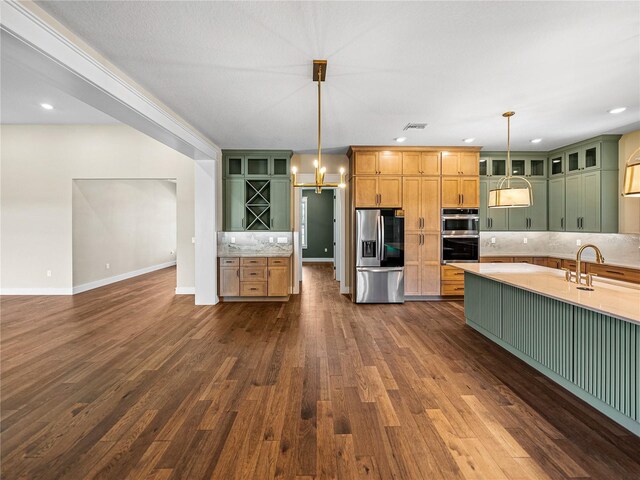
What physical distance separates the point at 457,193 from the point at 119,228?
7560 millimetres

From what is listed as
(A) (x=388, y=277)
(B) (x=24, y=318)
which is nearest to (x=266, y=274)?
(A) (x=388, y=277)

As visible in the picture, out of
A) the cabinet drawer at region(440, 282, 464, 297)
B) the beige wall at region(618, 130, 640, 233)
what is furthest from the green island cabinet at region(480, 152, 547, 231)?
the cabinet drawer at region(440, 282, 464, 297)

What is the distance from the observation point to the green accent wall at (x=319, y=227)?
11000 mm

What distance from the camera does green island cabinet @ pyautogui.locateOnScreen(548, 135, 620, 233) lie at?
4.80 m

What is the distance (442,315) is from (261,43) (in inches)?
169

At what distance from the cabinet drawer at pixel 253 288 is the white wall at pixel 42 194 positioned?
3488 mm

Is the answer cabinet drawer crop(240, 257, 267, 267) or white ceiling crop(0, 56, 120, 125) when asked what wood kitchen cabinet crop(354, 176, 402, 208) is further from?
white ceiling crop(0, 56, 120, 125)

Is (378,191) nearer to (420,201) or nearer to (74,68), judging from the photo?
(420,201)

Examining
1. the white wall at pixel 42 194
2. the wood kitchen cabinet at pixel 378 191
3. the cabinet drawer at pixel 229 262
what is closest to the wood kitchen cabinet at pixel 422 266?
the wood kitchen cabinet at pixel 378 191

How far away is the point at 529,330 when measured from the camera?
288 cm

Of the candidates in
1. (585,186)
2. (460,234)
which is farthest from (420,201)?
(585,186)

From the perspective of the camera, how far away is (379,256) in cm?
531

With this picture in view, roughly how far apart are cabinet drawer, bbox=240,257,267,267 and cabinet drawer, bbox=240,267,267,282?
54 millimetres

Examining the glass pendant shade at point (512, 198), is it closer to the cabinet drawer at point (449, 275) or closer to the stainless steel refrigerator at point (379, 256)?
the stainless steel refrigerator at point (379, 256)
